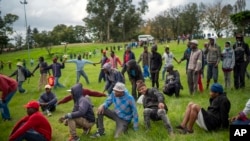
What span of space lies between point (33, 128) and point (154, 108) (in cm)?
311

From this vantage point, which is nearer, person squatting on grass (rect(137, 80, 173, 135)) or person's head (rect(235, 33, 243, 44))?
person squatting on grass (rect(137, 80, 173, 135))

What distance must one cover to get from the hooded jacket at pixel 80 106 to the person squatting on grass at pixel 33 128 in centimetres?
78

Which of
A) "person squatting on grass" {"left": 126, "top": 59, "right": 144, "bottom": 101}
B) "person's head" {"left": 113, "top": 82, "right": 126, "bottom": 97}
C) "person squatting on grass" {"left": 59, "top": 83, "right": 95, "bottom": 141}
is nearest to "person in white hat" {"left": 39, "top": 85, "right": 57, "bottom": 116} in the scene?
"person squatting on grass" {"left": 126, "top": 59, "right": 144, "bottom": 101}

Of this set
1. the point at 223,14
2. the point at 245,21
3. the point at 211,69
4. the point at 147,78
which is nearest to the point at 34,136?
the point at 211,69

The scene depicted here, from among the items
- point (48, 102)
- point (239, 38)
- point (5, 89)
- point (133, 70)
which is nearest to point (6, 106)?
point (5, 89)

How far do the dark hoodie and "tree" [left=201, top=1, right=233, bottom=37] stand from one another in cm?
7453

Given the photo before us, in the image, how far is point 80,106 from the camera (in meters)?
8.64

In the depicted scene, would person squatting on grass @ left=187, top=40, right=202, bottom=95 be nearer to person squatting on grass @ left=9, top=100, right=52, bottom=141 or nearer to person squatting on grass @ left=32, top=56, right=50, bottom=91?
person squatting on grass @ left=9, top=100, right=52, bottom=141

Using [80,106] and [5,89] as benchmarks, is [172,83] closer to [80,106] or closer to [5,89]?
[80,106]

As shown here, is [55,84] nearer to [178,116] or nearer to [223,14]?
[178,116]

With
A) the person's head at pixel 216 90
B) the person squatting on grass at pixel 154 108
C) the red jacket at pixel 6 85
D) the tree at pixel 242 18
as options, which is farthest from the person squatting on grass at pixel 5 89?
the tree at pixel 242 18

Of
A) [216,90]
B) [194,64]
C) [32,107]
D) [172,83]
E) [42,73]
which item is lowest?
[172,83]

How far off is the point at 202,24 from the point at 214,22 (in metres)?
4.15

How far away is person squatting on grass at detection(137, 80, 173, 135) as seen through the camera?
8.45 meters
